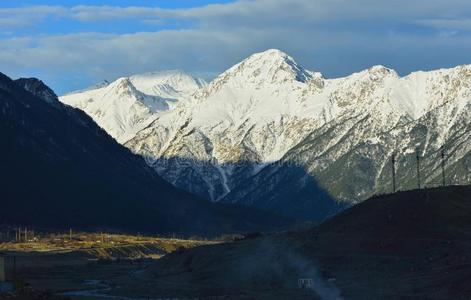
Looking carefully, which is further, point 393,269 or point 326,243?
point 326,243

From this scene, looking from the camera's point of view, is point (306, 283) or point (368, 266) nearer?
point (306, 283)

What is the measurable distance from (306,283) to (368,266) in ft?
42.8

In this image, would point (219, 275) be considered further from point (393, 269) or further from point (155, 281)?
point (393, 269)

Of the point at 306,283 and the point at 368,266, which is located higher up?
the point at 368,266

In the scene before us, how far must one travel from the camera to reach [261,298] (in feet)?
481

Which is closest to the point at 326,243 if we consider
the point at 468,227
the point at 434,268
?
the point at 468,227

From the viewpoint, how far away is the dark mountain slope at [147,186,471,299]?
478 feet

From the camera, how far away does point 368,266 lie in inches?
6732

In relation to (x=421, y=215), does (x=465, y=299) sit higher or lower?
lower

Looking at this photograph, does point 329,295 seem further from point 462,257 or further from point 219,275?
point 219,275

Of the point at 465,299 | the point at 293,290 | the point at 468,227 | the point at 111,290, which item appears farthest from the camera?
the point at 468,227

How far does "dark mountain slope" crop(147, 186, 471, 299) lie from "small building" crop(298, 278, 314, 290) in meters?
1.16

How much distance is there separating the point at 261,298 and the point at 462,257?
3229 centimetres

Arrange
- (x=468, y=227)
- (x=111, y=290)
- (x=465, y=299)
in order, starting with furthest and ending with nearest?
(x=468, y=227), (x=111, y=290), (x=465, y=299)
